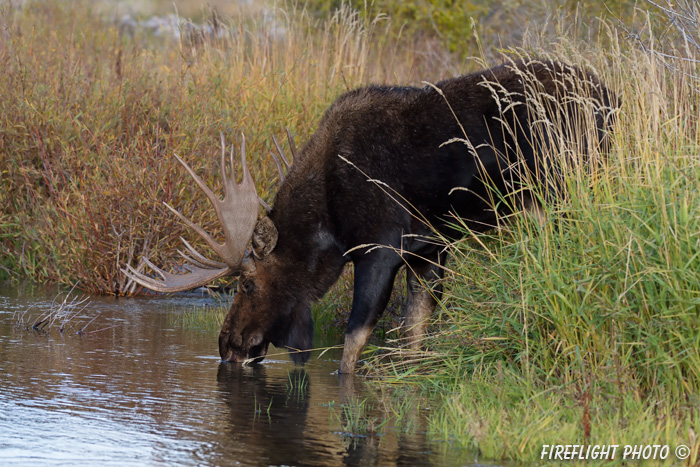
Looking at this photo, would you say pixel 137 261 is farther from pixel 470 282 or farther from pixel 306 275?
pixel 470 282

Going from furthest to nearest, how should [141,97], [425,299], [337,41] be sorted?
1. [337,41]
2. [141,97]
3. [425,299]

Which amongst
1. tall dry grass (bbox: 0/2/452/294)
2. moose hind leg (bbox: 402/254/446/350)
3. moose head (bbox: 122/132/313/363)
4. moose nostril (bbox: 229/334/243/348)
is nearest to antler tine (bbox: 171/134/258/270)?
moose head (bbox: 122/132/313/363)

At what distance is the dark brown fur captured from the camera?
7.01 m

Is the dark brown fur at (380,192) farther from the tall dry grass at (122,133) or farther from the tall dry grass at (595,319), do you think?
the tall dry grass at (122,133)

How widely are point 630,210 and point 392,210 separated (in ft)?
5.97

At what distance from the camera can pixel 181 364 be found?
7047mm

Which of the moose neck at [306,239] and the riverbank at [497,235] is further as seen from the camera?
the moose neck at [306,239]

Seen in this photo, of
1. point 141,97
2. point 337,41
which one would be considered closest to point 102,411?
point 141,97

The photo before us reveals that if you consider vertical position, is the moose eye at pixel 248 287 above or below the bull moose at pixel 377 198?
below

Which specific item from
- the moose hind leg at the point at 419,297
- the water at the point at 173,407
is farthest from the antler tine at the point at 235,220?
the moose hind leg at the point at 419,297

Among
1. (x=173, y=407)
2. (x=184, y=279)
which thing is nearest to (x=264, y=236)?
(x=184, y=279)

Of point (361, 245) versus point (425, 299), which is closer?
point (361, 245)

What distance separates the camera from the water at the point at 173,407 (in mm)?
4695

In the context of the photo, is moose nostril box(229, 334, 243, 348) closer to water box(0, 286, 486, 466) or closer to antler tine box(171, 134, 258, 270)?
water box(0, 286, 486, 466)
